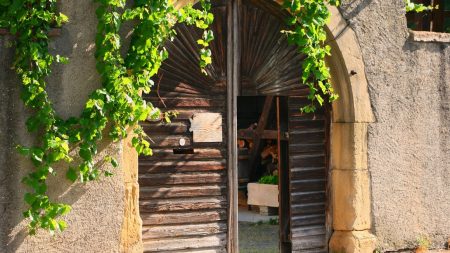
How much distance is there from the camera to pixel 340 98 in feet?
29.5

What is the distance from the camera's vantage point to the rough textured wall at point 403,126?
9055 mm

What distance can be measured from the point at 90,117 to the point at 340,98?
2813 millimetres

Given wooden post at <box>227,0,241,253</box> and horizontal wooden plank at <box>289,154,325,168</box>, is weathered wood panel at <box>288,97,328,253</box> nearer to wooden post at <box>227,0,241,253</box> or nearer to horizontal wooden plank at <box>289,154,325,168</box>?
horizontal wooden plank at <box>289,154,325,168</box>

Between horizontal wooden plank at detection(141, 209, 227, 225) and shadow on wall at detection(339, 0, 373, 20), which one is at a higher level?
shadow on wall at detection(339, 0, 373, 20)

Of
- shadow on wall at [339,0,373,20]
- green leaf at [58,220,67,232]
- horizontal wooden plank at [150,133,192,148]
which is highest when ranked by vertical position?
shadow on wall at [339,0,373,20]

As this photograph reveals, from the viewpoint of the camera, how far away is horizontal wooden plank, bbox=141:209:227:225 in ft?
26.5

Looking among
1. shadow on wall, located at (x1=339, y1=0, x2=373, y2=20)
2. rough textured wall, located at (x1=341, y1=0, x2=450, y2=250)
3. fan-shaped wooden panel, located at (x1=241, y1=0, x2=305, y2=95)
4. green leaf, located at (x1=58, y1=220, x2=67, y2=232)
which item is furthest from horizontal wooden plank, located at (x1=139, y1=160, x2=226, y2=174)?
shadow on wall, located at (x1=339, y1=0, x2=373, y2=20)

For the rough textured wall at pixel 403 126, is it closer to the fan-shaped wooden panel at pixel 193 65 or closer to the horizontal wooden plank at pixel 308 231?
the horizontal wooden plank at pixel 308 231

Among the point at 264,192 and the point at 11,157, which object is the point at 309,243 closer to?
the point at 11,157

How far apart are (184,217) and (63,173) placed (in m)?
1.42

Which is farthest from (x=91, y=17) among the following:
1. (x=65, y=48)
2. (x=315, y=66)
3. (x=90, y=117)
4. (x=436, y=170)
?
(x=436, y=170)

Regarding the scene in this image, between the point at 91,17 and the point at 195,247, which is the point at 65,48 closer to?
the point at 91,17

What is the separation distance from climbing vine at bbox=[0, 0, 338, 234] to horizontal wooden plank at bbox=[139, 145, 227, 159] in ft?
1.57

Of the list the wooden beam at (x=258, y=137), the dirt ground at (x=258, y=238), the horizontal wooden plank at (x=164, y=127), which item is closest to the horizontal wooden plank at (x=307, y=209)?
the horizontal wooden plank at (x=164, y=127)
